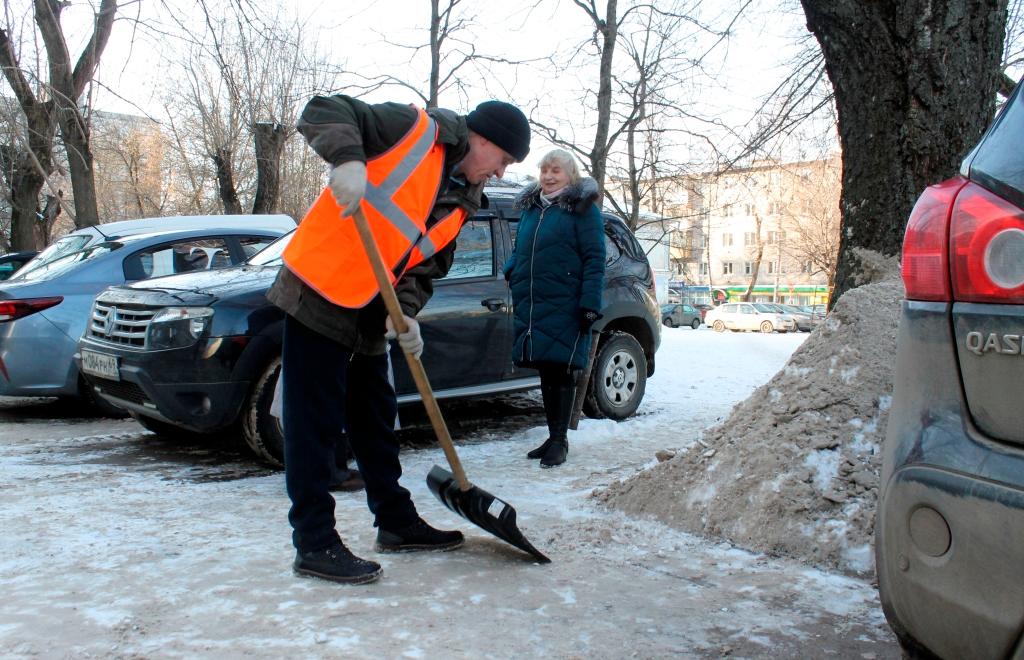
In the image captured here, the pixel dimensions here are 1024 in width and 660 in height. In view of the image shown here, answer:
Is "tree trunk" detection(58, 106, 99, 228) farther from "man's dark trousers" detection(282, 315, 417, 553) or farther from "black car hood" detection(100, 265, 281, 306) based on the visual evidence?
"man's dark trousers" detection(282, 315, 417, 553)

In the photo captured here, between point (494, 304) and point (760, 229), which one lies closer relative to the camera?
point (494, 304)

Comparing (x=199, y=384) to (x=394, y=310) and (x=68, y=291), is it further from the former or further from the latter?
(x=68, y=291)

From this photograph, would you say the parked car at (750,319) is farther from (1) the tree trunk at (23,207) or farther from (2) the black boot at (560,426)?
(2) the black boot at (560,426)

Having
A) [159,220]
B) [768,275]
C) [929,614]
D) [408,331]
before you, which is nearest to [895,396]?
[929,614]

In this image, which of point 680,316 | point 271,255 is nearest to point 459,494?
point 271,255

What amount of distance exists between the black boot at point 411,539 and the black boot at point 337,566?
0.32 meters

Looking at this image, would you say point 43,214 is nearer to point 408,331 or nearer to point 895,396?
point 408,331

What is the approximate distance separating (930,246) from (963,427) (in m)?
0.37

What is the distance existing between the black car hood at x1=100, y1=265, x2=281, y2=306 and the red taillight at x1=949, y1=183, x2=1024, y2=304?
370cm

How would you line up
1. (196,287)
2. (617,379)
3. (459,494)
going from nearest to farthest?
(459,494), (196,287), (617,379)

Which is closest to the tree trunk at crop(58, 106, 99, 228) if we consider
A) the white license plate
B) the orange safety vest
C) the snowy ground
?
the white license plate

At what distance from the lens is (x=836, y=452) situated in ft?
11.3

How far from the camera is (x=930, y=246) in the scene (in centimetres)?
Result: 173

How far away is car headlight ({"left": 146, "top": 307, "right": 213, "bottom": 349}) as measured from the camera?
181 inches
